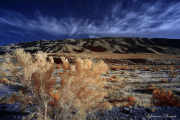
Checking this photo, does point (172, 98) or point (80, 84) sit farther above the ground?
point (80, 84)

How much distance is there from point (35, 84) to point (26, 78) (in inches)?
35.7

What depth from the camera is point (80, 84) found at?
156 inches

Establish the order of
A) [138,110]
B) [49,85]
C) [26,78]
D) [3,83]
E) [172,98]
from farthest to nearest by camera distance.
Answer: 1. [3,83]
2. [172,98]
3. [49,85]
4. [138,110]
5. [26,78]

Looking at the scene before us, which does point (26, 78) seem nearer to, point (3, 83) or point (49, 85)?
point (49, 85)

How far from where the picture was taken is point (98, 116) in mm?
4074

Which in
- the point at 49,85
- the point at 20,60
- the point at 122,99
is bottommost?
the point at 122,99

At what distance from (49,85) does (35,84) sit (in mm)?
627

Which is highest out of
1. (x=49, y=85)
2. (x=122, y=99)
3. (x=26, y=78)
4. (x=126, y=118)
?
(x=26, y=78)

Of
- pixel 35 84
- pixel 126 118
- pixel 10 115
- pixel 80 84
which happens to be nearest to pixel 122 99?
pixel 126 118

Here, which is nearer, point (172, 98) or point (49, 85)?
point (49, 85)

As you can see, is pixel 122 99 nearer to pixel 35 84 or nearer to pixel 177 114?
pixel 177 114

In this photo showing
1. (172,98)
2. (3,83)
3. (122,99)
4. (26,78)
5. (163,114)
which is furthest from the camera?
(3,83)

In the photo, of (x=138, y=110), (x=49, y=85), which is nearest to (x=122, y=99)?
(x=138, y=110)

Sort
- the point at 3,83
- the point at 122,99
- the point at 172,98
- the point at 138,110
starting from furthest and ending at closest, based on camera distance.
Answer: the point at 3,83 → the point at 122,99 → the point at 172,98 → the point at 138,110
